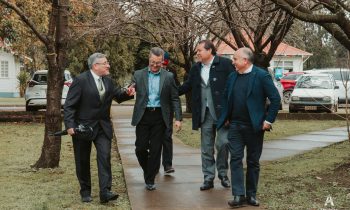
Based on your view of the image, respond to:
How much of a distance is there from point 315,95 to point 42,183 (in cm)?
1696

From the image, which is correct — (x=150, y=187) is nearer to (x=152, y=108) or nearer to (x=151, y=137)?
(x=151, y=137)

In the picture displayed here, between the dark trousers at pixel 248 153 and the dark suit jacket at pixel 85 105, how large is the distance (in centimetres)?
151

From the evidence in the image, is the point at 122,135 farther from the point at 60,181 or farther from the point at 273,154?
the point at 60,181

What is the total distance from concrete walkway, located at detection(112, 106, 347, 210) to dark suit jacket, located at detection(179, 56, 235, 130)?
35.2 inches

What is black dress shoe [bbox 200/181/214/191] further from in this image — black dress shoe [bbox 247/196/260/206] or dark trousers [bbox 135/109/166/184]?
black dress shoe [bbox 247/196/260/206]

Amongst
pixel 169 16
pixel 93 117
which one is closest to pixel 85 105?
pixel 93 117

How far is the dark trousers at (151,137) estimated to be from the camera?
314 inches

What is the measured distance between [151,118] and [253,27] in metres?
9.63

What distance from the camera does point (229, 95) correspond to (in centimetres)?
712

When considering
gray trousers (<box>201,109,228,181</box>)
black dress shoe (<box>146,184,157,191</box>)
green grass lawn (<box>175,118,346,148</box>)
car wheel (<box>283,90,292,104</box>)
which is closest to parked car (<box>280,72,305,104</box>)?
car wheel (<box>283,90,292,104</box>)

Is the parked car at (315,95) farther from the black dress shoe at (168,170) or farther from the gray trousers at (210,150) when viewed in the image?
the gray trousers at (210,150)

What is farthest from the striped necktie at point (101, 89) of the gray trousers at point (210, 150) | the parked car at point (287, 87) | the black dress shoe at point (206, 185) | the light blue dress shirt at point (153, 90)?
the parked car at point (287, 87)

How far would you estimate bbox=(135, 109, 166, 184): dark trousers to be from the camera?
7973 mm

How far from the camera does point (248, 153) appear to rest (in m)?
7.07
